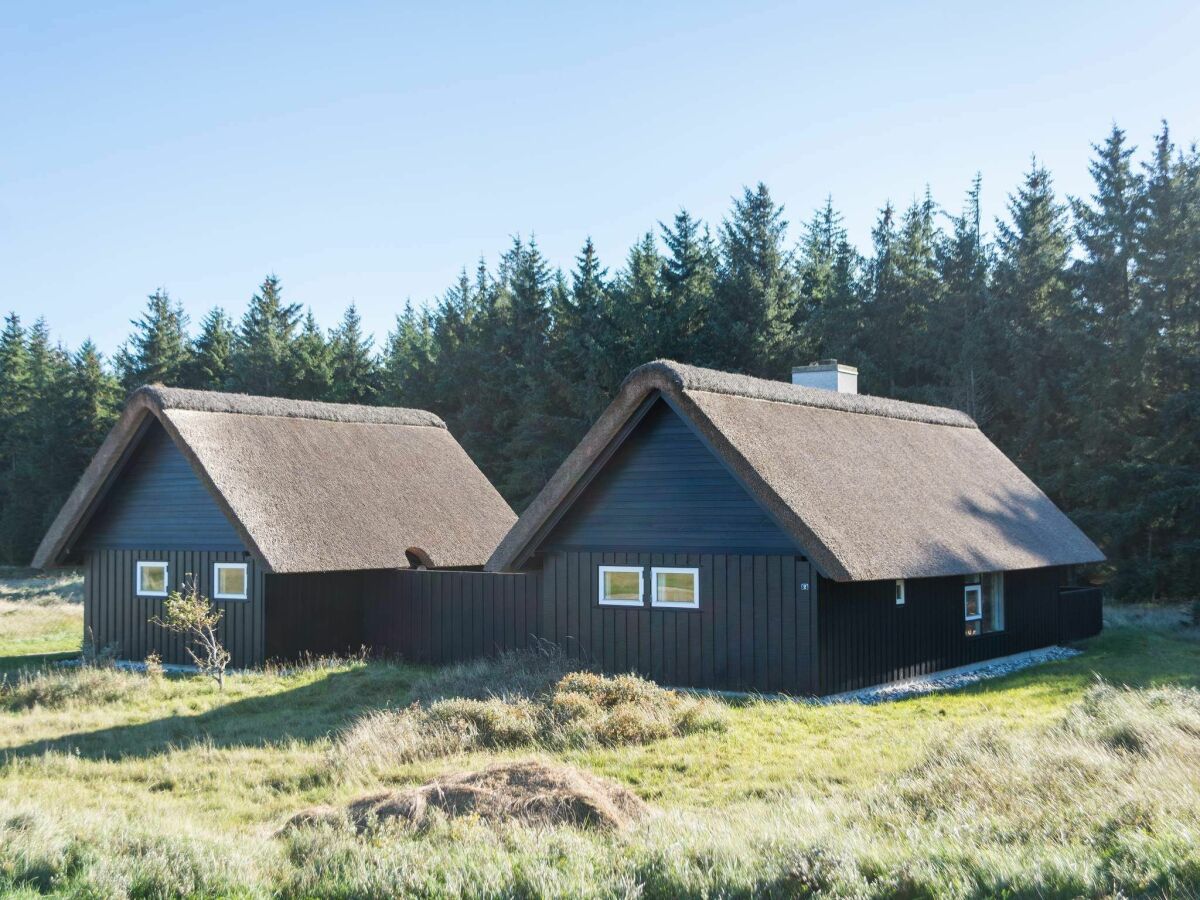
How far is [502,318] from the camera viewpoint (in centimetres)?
4800

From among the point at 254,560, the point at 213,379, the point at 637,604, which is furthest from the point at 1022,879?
the point at 213,379

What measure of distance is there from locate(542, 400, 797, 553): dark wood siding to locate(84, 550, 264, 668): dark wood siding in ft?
17.7

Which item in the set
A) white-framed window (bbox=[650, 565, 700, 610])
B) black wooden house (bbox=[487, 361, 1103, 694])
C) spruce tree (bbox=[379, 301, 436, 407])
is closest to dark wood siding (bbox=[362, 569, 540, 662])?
black wooden house (bbox=[487, 361, 1103, 694])

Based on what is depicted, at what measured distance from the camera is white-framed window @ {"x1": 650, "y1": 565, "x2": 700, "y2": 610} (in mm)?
16938

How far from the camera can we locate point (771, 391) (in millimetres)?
18391

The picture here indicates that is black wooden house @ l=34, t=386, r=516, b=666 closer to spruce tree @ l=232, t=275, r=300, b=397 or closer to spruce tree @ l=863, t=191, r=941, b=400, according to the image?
spruce tree @ l=863, t=191, r=941, b=400

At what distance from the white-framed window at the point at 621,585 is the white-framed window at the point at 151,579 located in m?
8.41

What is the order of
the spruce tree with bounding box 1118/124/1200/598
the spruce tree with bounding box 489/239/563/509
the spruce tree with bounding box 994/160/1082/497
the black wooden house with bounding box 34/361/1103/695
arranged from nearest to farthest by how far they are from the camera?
the black wooden house with bounding box 34/361/1103/695 < the spruce tree with bounding box 1118/124/1200/598 < the spruce tree with bounding box 994/160/1082/497 < the spruce tree with bounding box 489/239/563/509

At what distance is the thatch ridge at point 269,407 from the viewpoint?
797 inches

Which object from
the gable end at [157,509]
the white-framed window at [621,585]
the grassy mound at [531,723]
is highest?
the gable end at [157,509]

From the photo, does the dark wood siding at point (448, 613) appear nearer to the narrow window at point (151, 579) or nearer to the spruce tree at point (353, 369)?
the narrow window at point (151, 579)

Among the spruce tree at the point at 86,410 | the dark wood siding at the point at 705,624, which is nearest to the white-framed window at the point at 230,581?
the dark wood siding at the point at 705,624

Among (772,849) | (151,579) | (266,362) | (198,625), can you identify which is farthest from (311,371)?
(772,849)

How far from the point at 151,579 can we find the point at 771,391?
11.7 meters
